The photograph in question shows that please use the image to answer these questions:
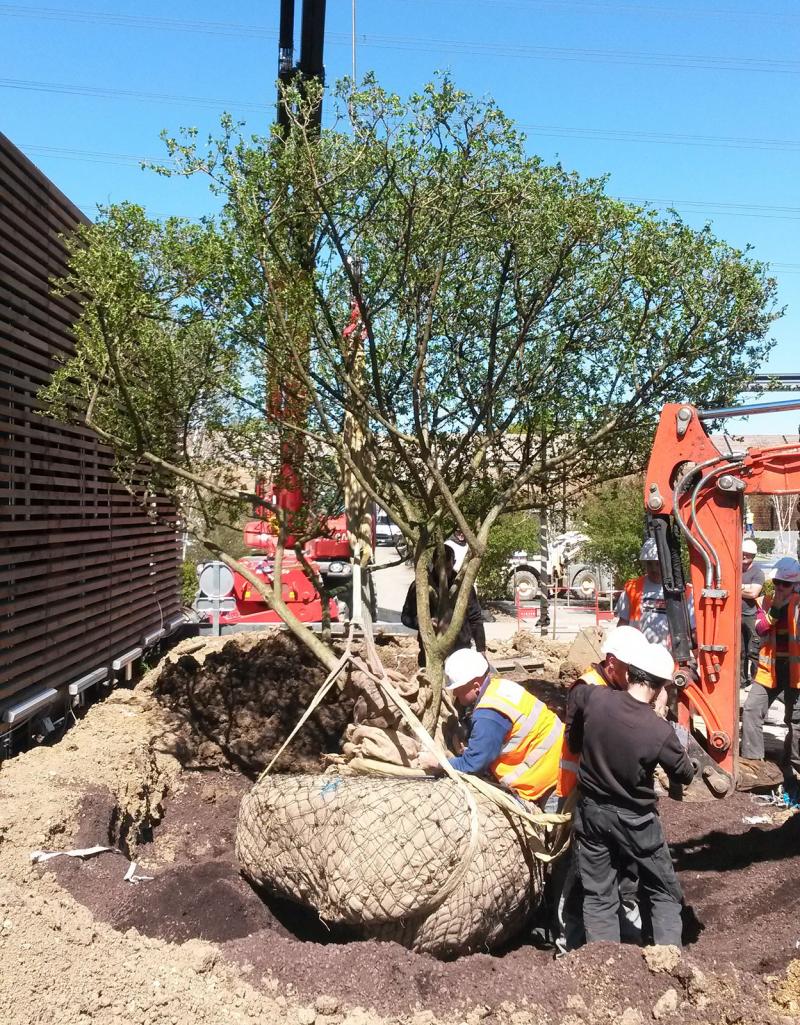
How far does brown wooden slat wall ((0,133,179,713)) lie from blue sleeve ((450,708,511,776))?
3.43 m

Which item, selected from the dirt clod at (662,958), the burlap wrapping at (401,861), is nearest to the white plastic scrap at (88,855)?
the burlap wrapping at (401,861)

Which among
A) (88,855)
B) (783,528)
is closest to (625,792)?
(88,855)

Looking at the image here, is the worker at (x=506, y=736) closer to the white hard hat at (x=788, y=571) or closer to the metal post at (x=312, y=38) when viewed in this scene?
the white hard hat at (x=788, y=571)

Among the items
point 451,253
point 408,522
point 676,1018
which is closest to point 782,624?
point 408,522

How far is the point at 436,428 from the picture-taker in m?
7.29

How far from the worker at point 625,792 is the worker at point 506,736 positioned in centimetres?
28

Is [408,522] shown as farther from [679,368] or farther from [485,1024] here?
[485,1024]

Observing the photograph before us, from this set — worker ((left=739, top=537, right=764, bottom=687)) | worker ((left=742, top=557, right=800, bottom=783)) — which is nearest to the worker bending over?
worker ((left=742, top=557, right=800, bottom=783))

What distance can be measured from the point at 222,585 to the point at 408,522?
5700 mm

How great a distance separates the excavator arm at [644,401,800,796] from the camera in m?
5.44

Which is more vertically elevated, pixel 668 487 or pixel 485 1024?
pixel 668 487

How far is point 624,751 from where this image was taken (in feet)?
14.4

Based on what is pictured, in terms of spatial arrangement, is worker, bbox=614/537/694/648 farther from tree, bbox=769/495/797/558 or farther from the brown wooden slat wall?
tree, bbox=769/495/797/558

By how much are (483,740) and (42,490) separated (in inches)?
173
